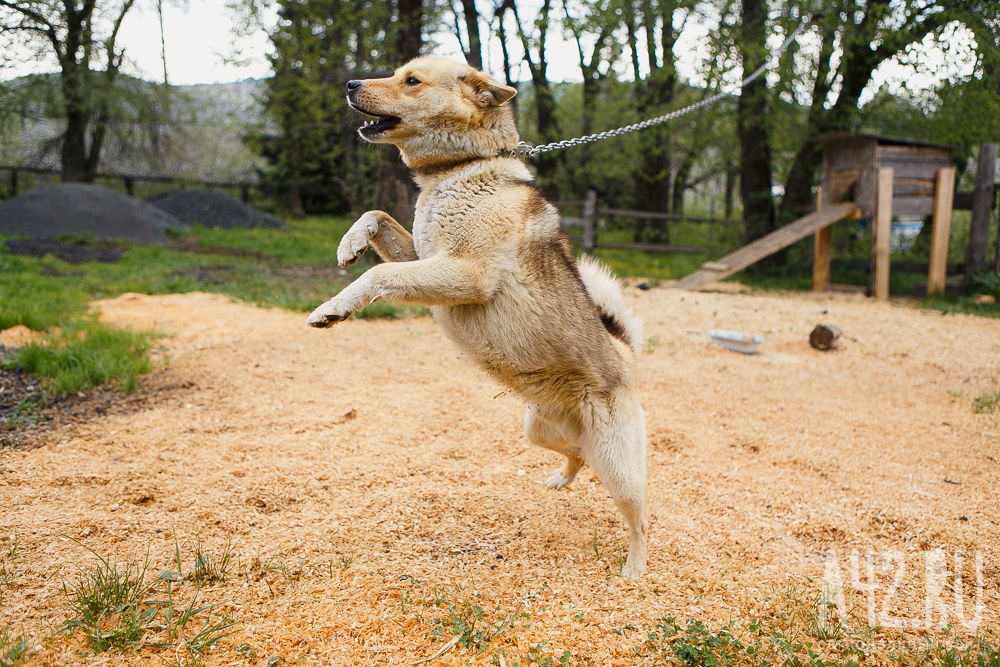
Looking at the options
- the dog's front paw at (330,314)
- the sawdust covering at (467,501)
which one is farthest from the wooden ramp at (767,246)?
the dog's front paw at (330,314)

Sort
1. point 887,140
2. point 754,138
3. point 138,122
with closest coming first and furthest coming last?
point 887,140, point 754,138, point 138,122

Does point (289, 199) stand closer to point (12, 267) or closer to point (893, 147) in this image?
point (12, 267)

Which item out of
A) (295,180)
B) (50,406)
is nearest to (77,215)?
(295,180)

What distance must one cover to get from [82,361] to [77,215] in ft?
40.1

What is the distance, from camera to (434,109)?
2689mm

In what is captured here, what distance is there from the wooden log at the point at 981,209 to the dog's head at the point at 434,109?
1060 cm

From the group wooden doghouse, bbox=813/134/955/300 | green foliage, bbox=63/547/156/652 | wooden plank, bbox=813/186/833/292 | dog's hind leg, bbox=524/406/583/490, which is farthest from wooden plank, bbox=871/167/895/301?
green foliage, bbox=63/547/156/652

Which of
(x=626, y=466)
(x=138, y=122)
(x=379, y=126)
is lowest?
(x=626, y=466)

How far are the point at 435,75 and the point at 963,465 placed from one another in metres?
4.04

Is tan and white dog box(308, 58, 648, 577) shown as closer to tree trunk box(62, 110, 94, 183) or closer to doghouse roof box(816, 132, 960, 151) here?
doghouse roof box(816, 132, 960, 151)

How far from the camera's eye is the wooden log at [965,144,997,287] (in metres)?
9.72

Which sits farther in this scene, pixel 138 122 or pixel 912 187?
pixel 138 122

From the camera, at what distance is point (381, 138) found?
107 inches

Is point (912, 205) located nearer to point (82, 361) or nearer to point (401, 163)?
point (401, 163)
